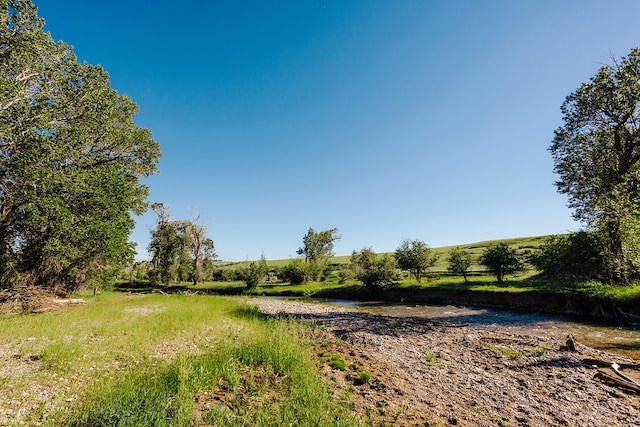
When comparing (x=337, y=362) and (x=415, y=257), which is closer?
(x=337, y=362)

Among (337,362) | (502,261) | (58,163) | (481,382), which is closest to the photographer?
(481,382)

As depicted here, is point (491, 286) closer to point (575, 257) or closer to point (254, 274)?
point (575, 257)

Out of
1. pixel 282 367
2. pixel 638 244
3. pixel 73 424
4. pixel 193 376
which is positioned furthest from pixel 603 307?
pixel 73 424

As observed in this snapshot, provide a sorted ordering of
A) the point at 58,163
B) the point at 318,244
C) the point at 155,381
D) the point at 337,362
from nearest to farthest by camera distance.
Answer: the point at 155,381 → the point at 337,362 → the point at 58,163 → the point at 318,244

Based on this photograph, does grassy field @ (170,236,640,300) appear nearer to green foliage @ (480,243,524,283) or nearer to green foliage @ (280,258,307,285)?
green foliage @ (480,243,524,283)

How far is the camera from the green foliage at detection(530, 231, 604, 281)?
29578 millimetres

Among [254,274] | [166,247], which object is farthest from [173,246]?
[254,274]

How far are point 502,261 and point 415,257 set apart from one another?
1488 cm

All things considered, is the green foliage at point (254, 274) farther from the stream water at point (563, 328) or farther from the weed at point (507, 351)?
the weed at point (507, 351)

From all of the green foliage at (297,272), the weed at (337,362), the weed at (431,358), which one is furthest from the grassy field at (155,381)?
the green foliage at (297,272)

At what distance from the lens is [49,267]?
25719 mm

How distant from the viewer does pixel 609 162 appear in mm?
33156

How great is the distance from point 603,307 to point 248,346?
30.7 meters

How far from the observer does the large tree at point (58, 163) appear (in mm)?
17469
